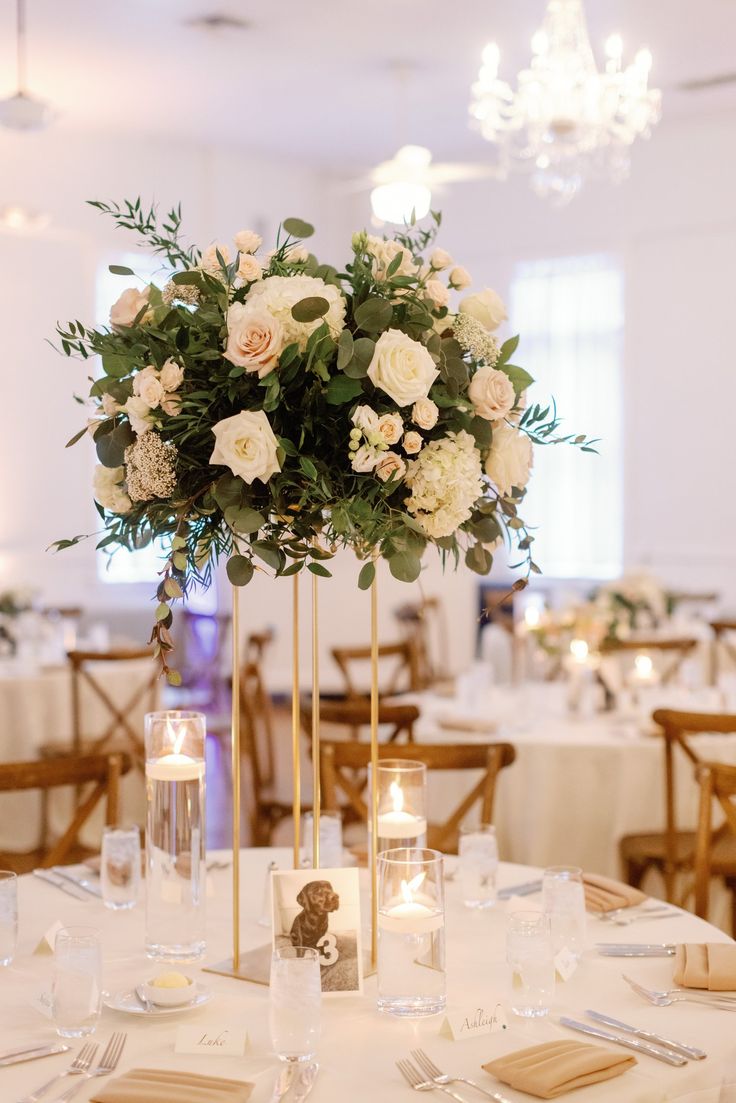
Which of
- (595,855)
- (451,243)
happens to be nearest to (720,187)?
(451,243)

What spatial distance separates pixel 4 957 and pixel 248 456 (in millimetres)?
978

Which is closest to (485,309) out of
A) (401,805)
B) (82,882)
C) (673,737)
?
(401,805)

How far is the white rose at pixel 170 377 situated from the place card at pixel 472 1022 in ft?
3.07

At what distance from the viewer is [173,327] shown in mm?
1815

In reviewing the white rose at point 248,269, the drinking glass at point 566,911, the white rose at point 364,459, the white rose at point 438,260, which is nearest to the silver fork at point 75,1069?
the drinking glass at point 566,911

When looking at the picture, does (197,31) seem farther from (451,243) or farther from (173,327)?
(173,327)

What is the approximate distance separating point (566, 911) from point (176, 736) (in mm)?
690

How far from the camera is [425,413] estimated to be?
1764 millimetres

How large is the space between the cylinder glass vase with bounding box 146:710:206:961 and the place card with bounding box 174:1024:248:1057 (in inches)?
A: 9.6

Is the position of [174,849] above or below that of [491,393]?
below

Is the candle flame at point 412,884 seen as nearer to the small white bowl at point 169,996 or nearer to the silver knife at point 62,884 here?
the small white bowl at point 169,996

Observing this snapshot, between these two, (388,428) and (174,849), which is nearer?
(388,428)

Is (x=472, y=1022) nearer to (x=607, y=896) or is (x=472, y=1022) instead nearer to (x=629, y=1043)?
(x=629, y=1043)

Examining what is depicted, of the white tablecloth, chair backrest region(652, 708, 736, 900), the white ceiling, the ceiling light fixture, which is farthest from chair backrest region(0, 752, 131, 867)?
the white ceiling
